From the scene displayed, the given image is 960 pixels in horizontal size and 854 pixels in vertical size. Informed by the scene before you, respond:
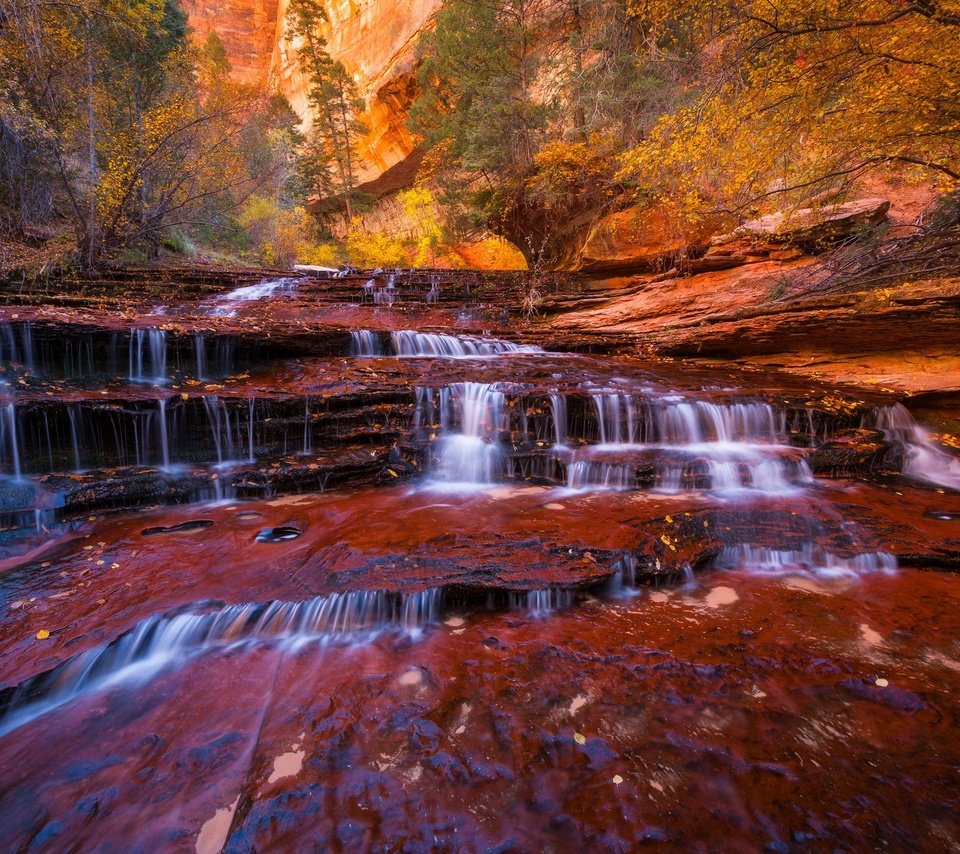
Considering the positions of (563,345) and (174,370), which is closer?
(174,370)

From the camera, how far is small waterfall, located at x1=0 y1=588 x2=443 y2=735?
2.41 m

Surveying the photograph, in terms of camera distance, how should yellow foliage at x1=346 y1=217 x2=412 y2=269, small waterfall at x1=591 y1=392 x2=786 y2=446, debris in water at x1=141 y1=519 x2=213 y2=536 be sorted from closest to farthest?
debris in water at x1=141 y1=519 x2=213 y2=536 → small waterfall at x1=591 y1=392 x2=786 y2=446 → yellow foliage at x1=346 y1=217 x2=412 y2=269

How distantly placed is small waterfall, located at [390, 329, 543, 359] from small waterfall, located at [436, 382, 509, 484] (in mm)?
2928

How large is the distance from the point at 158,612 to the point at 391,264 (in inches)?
1081

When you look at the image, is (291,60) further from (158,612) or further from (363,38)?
(158,612)

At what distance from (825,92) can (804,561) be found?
21.2ft

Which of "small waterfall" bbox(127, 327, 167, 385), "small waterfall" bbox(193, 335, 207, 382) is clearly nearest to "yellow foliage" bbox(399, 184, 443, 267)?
"small waterfall" bbox(193, 335, 207, 382)

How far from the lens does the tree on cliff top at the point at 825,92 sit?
507 cm

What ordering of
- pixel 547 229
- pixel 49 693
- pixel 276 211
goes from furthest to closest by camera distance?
pixel 276 211 → pixel 547 229 → pixel 49 693

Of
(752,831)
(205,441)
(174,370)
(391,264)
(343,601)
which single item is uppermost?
(391,264)

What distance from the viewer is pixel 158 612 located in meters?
2.92

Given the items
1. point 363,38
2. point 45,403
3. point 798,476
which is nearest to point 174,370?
point 45,403

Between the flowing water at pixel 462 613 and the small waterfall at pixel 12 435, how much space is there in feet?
0.09

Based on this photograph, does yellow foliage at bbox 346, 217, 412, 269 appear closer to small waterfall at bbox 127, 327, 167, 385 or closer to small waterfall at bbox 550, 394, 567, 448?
small waterfall at bbox 127, 327, 167, 385
